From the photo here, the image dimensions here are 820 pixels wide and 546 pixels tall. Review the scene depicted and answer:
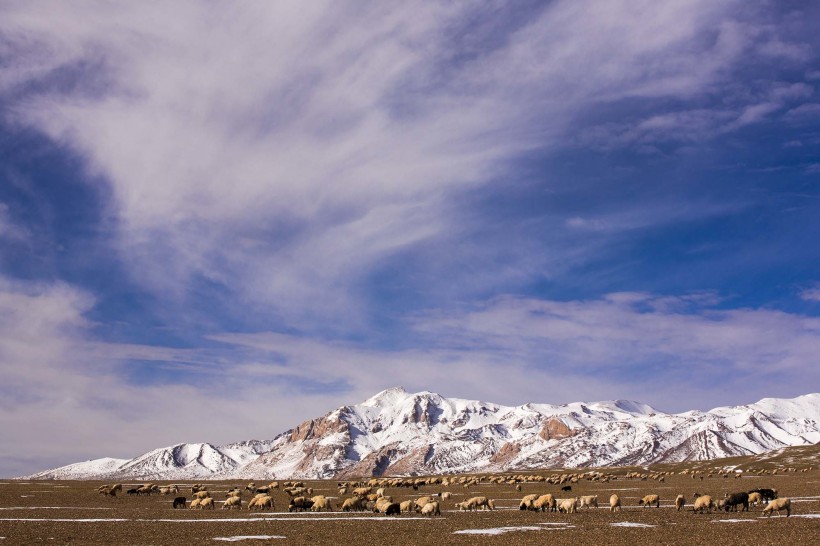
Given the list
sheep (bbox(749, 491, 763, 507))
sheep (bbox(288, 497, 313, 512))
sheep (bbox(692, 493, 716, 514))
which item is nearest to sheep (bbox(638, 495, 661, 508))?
sheep (bbox(692, 493, 716, 514))

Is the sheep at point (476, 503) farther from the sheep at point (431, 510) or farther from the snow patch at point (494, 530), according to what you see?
the snow patch at point (494, 530)

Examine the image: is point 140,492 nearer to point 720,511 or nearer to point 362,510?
point 362,510

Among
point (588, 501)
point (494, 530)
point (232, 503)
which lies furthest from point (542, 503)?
point (232, 503)

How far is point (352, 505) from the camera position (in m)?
58.0

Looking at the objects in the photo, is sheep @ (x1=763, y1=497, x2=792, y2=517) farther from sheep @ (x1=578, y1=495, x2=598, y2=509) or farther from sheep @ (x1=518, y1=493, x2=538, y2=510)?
sheep @ (x1=518, y1=493, x2=538, y2=510)

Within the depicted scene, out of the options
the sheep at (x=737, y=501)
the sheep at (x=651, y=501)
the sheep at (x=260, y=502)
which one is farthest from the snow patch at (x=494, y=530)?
the sheep at (x=260, y=502)

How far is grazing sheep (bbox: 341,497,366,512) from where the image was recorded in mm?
56938

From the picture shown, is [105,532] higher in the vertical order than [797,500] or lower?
higher

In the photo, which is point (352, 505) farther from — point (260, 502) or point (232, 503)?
point (232, 503)

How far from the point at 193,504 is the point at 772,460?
182384 millimetres

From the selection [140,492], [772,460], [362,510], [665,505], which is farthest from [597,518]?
[772,460]

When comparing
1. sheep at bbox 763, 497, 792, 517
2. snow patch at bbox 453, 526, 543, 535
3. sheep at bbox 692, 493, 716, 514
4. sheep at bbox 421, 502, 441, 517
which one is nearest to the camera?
snow patch at bbox 453, 526, 543, 535

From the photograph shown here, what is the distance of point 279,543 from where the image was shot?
32.2 meters

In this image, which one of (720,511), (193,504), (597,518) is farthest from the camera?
(193,504)
